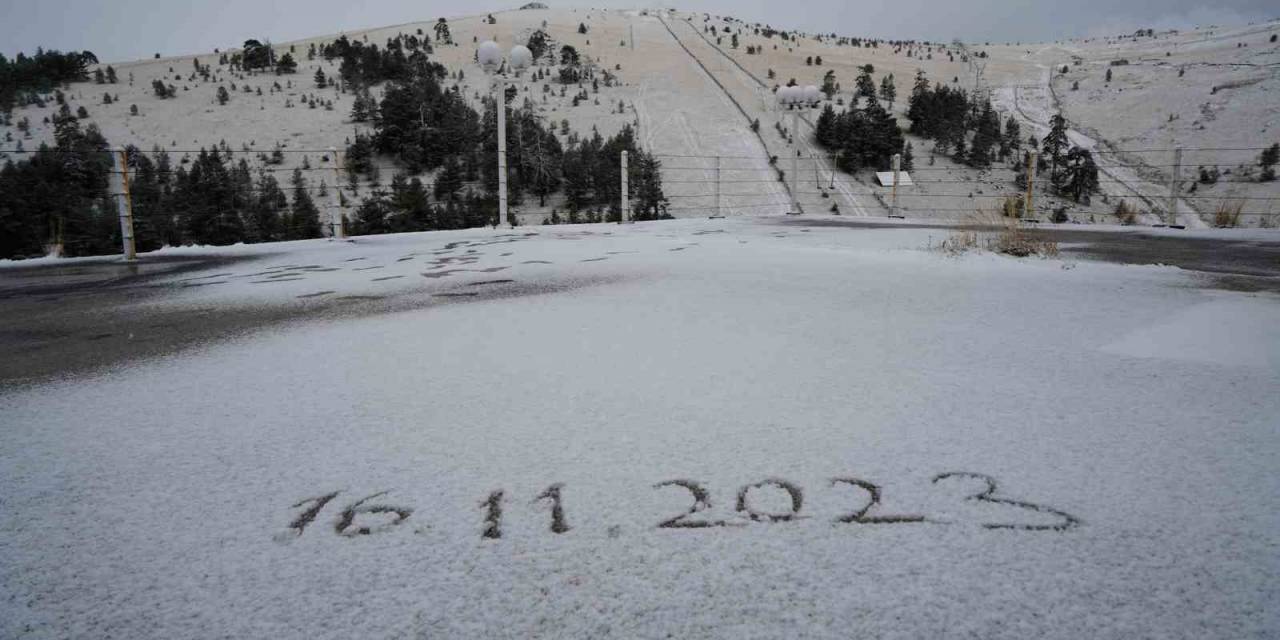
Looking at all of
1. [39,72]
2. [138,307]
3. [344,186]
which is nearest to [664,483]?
[138,307]

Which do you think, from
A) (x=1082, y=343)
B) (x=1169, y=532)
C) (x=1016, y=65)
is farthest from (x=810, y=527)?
(x=1016, y=65)

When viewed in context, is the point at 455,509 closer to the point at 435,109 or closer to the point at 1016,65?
the point at 435,109

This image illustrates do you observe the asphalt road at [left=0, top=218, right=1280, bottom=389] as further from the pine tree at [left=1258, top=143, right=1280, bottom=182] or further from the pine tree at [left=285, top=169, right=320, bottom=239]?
the pine tree at [left=1258, top=143, right=1280, bottom=182]

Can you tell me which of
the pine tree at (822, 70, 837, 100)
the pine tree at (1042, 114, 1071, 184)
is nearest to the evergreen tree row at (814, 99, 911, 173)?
the pine tree at (1042, 114, 1071, 184)

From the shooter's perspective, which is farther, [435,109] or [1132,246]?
[435,109]

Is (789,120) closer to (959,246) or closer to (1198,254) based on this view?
(1198,254)

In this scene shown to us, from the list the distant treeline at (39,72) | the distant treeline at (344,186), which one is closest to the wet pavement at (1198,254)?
the distant treeline at (344,186)

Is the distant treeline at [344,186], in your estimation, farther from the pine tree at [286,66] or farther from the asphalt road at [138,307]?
the pine tree at [286,66]
